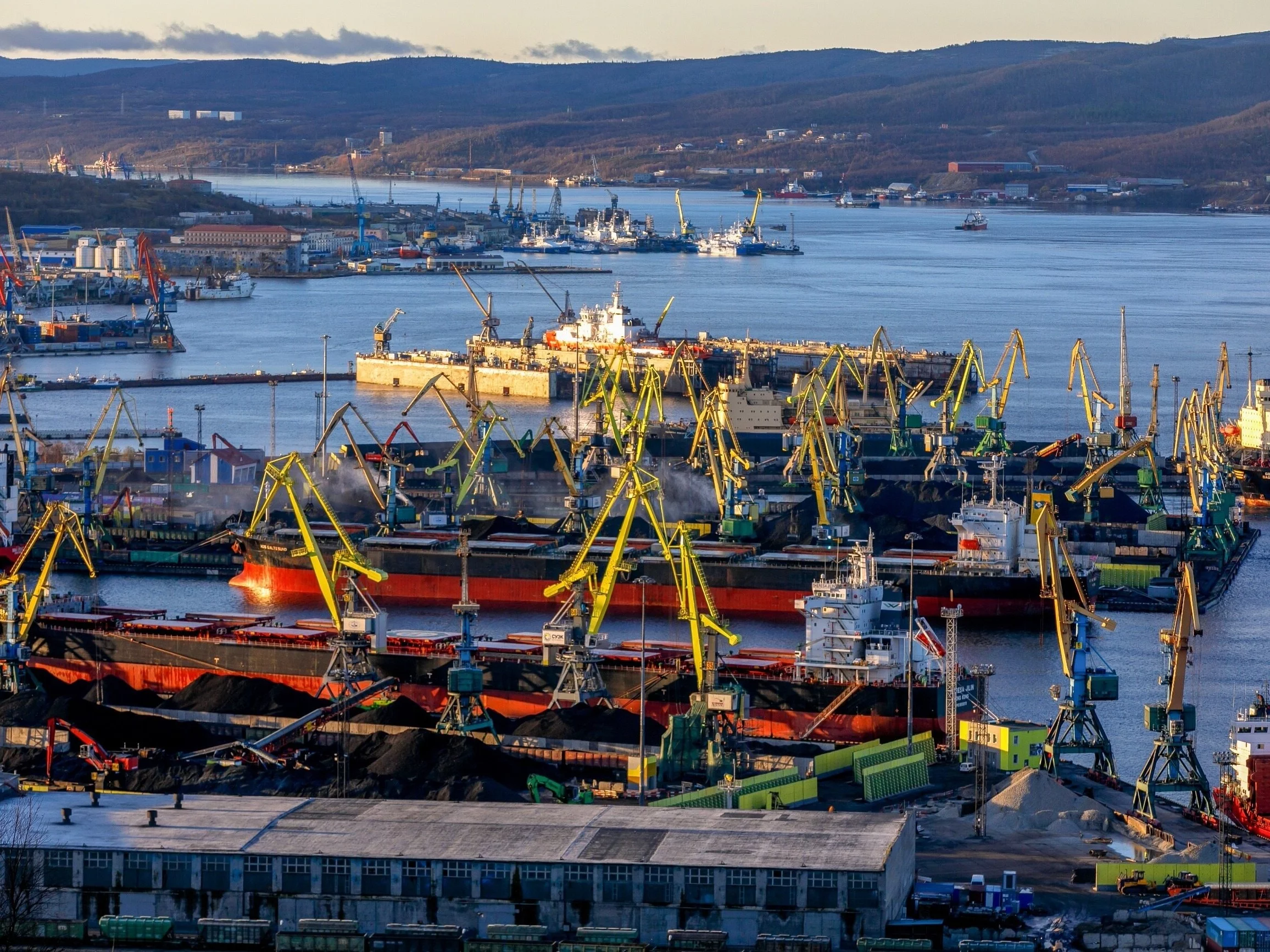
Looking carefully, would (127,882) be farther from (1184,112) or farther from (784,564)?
(1184,112)

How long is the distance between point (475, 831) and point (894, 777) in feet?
11.5

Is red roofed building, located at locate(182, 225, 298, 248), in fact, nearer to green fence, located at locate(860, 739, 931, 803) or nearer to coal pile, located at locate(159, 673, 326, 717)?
→ coal pile, located at locate(159, 673, 326, 717)

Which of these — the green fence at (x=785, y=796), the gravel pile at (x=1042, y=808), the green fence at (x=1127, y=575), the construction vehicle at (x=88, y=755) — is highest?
the gravel pile at (x=1042, y=808)

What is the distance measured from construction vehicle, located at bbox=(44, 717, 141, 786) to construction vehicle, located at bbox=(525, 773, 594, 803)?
91.8 inches

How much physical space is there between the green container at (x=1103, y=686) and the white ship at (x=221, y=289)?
162ft

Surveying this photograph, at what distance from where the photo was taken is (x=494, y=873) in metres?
11.3

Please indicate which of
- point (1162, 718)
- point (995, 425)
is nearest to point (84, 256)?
point (995, 425)

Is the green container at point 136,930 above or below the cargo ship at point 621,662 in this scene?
above

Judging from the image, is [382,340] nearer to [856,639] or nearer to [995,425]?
[995,425]

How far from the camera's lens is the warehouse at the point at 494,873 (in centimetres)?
1107

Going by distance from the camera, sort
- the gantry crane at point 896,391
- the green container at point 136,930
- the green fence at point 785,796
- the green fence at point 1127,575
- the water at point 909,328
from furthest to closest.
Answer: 1. the gantry crane at point 896,391
2. the green fence at point 1127,575
3. the water at point 909,328
4. the green fence at point 785,796
5. the green container at point 136,930

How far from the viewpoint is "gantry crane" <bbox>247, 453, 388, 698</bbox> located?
17.6 m

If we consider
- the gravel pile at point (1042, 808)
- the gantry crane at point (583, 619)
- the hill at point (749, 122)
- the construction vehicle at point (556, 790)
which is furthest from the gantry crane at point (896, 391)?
the hill at point (749, 122)

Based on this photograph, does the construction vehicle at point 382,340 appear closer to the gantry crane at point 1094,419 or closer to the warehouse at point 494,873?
the gantry crane at point 1094,419
